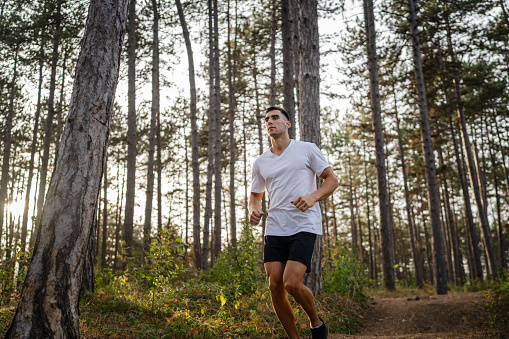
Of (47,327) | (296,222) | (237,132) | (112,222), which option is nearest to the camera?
(47,327)

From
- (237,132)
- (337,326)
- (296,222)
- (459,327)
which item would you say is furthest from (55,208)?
(237,132)

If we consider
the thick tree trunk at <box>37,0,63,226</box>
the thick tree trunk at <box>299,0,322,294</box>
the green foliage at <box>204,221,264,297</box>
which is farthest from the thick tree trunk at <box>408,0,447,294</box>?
the thick tree trunk at <box>37,0,63,226</box>

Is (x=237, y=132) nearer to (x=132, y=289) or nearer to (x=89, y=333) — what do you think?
(x=132, y=289)

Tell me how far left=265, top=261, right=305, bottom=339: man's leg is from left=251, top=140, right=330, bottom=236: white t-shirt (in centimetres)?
32

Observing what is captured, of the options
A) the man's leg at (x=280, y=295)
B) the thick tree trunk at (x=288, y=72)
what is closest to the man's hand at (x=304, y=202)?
the man's leg at (x=280, y=295)

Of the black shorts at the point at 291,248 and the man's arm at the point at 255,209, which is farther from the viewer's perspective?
the man's arm at the point at 255,209

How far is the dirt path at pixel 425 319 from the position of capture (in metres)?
5.96

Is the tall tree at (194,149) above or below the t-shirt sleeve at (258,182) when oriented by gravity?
above

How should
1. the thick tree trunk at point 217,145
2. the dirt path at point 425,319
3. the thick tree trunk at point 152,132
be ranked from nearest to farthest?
the dirt path at point 425,319
the thick tree trunk at point 152,132
the thick tree trunk at point 217,145

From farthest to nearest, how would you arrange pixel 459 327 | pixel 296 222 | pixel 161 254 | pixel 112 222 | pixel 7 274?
pixel 112 222 → pixel 459 327 → pixel 7 274 → pixel 161 254 → pixel 296 222

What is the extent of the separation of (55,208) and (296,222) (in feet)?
6.92

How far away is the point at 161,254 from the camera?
4.96 m

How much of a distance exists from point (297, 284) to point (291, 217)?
1.98 feet

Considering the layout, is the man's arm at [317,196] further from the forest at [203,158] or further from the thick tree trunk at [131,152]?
the thick tree trunk at [131,152]
